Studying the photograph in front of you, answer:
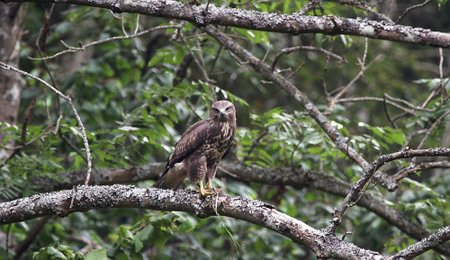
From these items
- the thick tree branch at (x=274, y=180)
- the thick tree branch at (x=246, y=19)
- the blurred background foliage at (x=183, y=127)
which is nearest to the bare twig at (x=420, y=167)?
the blurred background foliage at (x=183, y=127)

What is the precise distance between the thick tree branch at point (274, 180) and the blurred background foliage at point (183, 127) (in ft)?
0.34

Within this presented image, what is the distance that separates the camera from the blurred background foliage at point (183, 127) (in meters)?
6.10

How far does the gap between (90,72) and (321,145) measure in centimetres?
255

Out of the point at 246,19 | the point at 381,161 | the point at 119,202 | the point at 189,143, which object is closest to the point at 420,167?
the point at 381,161

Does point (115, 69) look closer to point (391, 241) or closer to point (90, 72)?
point (90, 72)

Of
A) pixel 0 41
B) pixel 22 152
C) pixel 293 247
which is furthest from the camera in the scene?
pixel 293 247

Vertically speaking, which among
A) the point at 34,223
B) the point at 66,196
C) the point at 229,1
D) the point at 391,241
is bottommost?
the point at 34,223

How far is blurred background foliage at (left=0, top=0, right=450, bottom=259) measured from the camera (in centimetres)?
610

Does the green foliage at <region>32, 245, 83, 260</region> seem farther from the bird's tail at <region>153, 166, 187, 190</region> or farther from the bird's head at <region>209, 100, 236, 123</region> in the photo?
the bird's head at <region>209, 100, 236, 123</region>

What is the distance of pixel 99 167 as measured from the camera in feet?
21.6

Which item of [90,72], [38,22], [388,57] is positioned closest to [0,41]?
[90,72]

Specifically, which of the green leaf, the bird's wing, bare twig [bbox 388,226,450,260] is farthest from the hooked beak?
bare twig [bbox 388,226,450,260]

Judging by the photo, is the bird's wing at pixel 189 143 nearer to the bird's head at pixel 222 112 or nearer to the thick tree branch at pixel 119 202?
the bird's head at pixel 222 112

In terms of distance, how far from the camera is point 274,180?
6.89m
